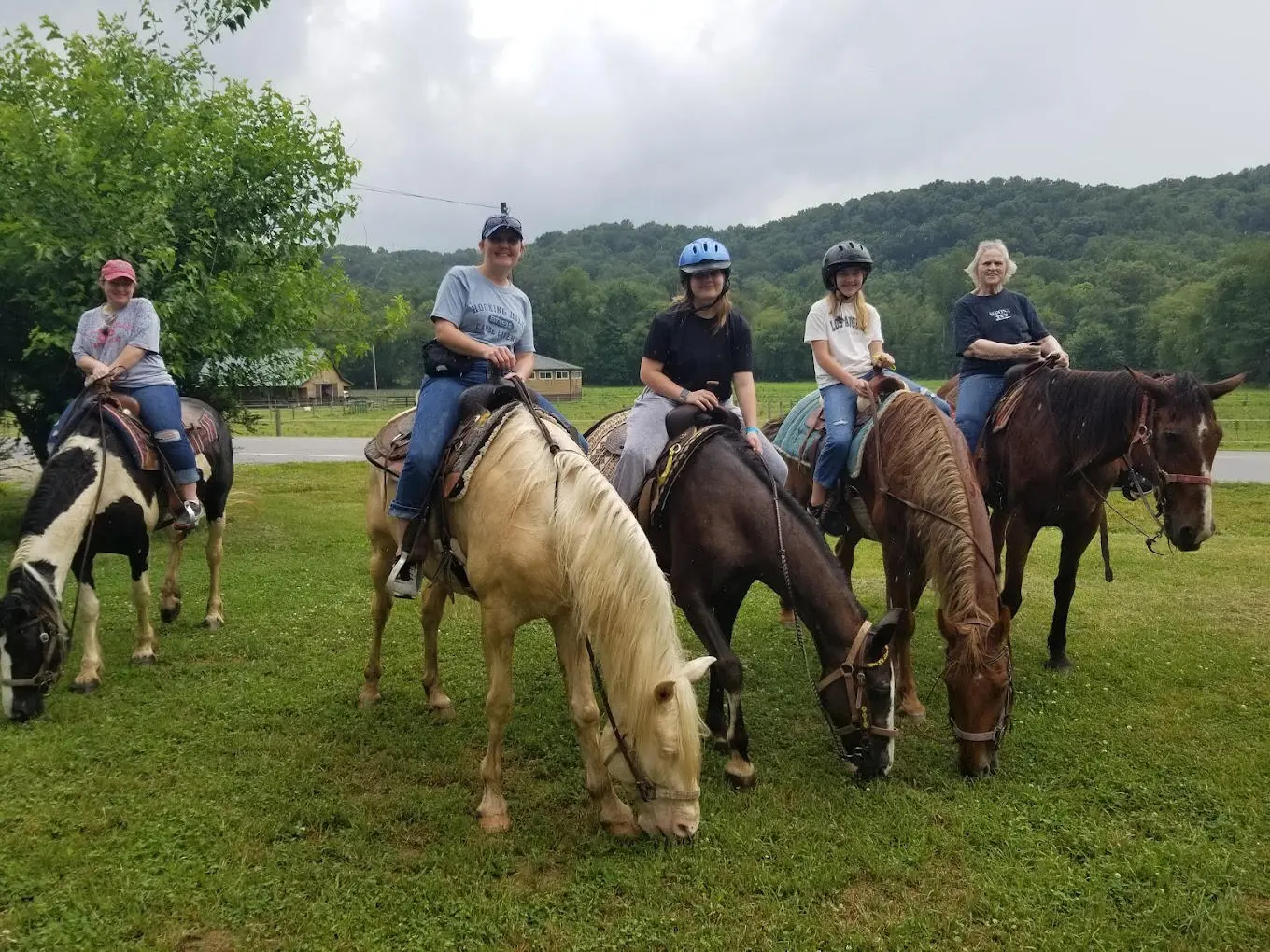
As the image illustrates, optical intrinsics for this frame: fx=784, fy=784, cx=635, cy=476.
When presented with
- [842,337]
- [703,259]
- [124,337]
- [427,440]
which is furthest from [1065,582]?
[124,337]

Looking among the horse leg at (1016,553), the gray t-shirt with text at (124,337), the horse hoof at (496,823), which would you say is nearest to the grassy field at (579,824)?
the horse hoof at (496,823)

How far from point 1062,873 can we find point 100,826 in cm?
419

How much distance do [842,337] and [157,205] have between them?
749 cm

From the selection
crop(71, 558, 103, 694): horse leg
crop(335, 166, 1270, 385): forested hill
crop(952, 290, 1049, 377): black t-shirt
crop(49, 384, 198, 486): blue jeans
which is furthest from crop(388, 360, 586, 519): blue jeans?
crop(335, 166, 1270, 385): forested hill

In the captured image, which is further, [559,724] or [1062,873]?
[559,724]

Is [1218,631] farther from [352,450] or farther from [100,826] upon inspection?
[352,450]

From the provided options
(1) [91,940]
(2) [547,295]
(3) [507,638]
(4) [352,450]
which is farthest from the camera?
(2) [547,295]

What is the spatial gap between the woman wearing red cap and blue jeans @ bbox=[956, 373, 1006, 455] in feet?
19.2

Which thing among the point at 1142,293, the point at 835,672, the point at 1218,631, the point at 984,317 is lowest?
the point at 1218,631

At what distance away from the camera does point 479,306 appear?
14.0 ft

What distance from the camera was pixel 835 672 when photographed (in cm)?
369

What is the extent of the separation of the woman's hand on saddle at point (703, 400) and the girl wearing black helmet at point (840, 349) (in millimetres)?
1152

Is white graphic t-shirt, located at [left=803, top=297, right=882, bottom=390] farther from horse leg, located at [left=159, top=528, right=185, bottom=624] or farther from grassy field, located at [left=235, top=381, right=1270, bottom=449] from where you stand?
grassy field, located at [left=235, top=381, right=1270, bottom=449]

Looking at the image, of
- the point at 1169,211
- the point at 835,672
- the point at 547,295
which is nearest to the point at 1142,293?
the point at 1169,211
